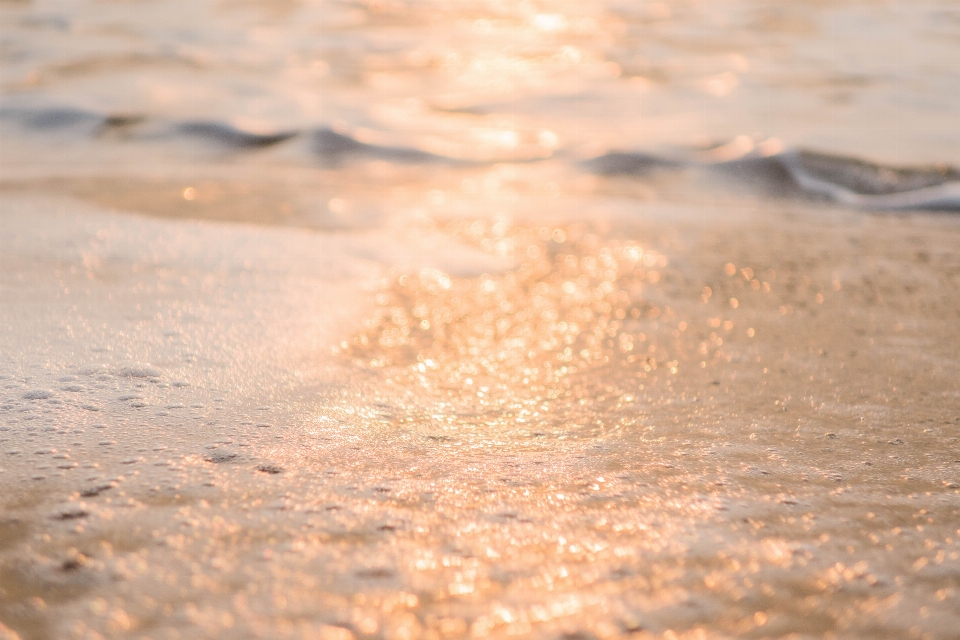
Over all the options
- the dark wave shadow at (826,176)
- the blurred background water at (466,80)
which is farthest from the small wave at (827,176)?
the blurred background water at (466,80)

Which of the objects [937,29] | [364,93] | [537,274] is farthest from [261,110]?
[937,29]

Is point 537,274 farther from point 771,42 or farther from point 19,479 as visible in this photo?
point 771,42

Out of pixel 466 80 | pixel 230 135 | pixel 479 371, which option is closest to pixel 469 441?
pixel 479 371

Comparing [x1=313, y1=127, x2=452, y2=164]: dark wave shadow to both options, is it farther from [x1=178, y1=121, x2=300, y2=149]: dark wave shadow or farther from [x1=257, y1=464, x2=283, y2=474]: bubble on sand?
[x1=257, y1=464, x2=283, y2=474]: bubble on sand

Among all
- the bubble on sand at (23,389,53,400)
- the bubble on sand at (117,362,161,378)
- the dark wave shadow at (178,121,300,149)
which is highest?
the dark wave shadow at (178,121,300,149)

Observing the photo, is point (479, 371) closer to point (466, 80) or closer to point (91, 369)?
point (91, 369)

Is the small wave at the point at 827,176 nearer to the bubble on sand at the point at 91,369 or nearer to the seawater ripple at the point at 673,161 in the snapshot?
the seawater ripple at the point at 673,161

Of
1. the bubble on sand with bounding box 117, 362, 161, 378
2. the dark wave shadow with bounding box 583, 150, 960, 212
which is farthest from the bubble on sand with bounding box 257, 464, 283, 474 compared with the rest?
the dark wave shadow with bounding box 583, 150, 960, 212

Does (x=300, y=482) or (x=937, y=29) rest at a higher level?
(x=937, y=29)

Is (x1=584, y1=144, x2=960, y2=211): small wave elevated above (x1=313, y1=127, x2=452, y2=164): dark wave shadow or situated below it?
below
